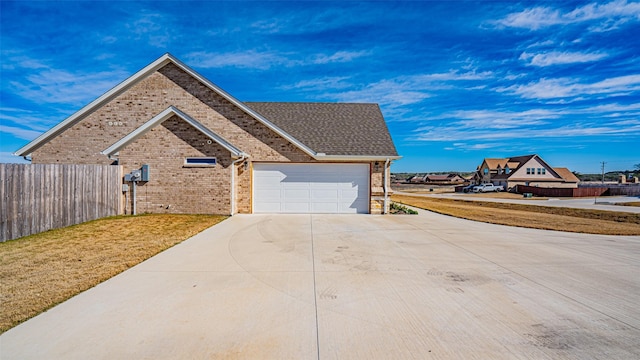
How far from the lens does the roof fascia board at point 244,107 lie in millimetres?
14930

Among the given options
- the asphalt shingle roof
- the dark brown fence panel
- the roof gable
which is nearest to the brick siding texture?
the roof gable

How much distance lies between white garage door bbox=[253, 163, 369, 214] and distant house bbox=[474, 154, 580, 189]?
2137 inches

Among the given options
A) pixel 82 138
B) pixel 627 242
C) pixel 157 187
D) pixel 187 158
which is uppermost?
pixel 82 138

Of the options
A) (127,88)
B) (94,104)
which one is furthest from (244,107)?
(94,104)

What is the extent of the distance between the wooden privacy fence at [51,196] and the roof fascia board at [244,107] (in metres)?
5.24

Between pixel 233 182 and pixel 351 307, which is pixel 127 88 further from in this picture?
pixel 351 307

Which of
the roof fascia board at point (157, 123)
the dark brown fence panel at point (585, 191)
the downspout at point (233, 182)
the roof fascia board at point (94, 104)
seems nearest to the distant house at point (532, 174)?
the dark brown fence panel at point (585, 191)

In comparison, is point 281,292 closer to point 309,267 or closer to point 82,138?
point 309,267

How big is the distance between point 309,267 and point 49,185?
27.0 ft

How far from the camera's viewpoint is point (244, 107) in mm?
15023

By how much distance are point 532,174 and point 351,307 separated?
220 feet

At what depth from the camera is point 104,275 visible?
577cm

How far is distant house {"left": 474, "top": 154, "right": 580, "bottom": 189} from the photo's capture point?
198ft

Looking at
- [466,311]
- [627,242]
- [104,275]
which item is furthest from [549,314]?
[627,242]
